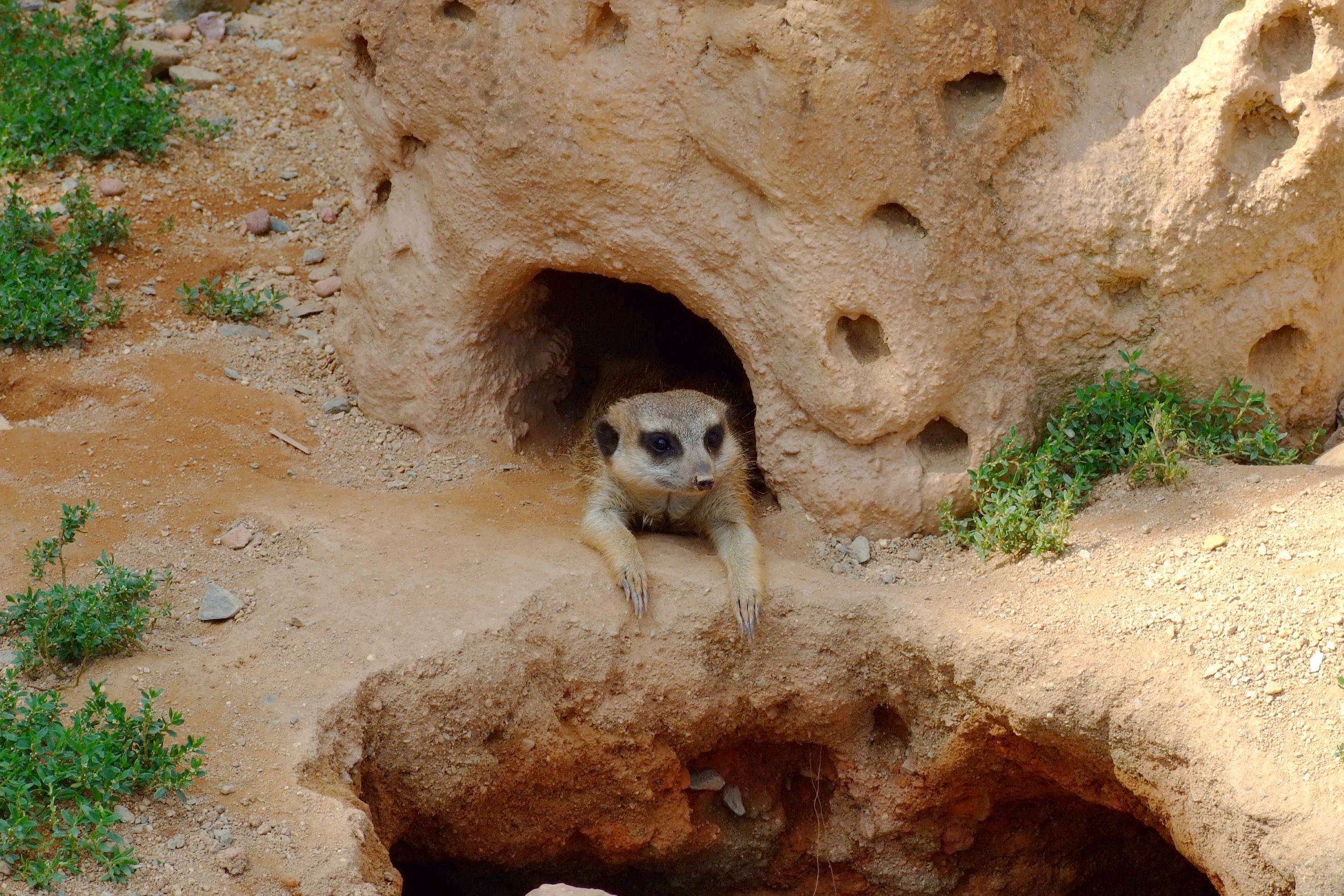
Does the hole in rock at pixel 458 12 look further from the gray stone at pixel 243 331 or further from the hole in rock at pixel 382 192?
the gray stone at pixel 243 331

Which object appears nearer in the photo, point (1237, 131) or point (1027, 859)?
point (1237, 131)

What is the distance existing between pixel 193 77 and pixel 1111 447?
5.26 m

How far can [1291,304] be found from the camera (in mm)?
4520

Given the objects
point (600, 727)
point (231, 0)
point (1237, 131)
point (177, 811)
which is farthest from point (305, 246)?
point (1237, 131)

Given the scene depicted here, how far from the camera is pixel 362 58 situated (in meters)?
5.03

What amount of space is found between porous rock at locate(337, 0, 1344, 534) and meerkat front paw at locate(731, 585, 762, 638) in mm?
546

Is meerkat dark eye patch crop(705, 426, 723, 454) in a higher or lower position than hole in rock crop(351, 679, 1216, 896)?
higher

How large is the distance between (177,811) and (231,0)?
5.78m

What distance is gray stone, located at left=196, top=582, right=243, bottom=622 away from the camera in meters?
4.07

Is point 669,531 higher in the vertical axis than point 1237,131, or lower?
lower

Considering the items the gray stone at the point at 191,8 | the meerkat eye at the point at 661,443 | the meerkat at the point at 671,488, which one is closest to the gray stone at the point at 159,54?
the gray stone at the point at 191,8

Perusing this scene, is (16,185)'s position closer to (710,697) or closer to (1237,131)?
(710,697)

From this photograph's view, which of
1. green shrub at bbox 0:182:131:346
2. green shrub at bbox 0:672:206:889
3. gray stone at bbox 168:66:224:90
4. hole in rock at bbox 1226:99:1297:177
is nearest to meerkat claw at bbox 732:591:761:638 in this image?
green shrub at bbox 0:672:206:889

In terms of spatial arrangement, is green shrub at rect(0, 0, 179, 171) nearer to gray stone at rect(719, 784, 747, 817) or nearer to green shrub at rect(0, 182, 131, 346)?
green shrub at rect(0, 182, 131, 346)
